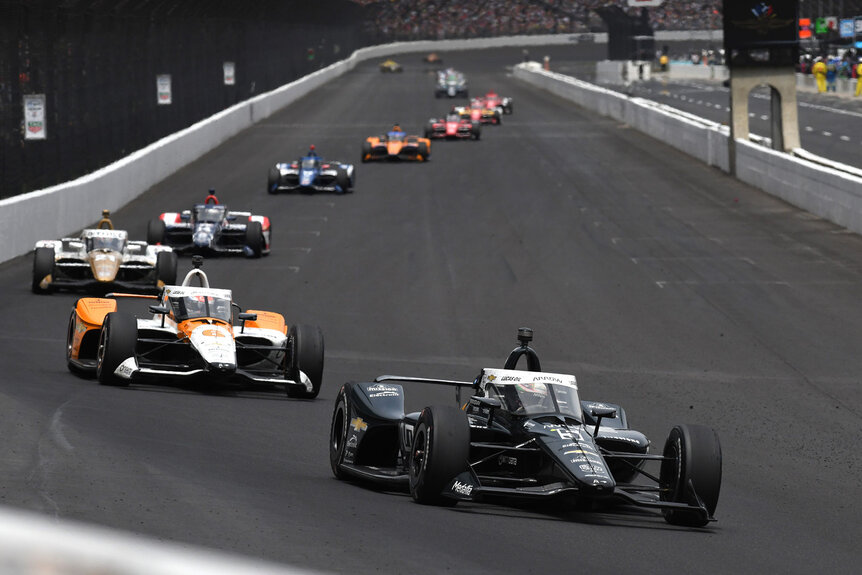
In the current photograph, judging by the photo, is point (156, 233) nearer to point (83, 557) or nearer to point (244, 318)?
point (244, 318)

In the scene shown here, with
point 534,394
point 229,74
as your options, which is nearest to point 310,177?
point 229,74

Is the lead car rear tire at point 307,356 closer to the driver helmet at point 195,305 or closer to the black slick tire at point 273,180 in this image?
the driver helmet at point 195,305

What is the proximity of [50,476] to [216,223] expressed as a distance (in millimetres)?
18824

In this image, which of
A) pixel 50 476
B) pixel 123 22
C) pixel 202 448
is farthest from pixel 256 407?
pixel 123 22

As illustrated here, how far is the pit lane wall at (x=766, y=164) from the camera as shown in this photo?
31.4 meters

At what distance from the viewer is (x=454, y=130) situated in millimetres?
54312

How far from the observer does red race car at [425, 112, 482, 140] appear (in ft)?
178

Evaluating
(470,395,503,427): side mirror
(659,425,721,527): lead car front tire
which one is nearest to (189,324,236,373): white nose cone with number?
(470,395,503,427): side mirror

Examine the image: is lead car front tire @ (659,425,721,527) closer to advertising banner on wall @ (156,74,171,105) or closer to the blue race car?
the blue race car

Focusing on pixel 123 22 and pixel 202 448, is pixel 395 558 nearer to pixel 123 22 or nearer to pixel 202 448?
pixel 202 448

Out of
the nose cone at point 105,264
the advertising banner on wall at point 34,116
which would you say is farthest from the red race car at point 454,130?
the nose cone at point 105,264

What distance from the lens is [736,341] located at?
773 inches

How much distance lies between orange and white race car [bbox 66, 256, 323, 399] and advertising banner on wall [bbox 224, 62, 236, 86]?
41996 millimetres

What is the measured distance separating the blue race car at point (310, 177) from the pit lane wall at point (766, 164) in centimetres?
1134
